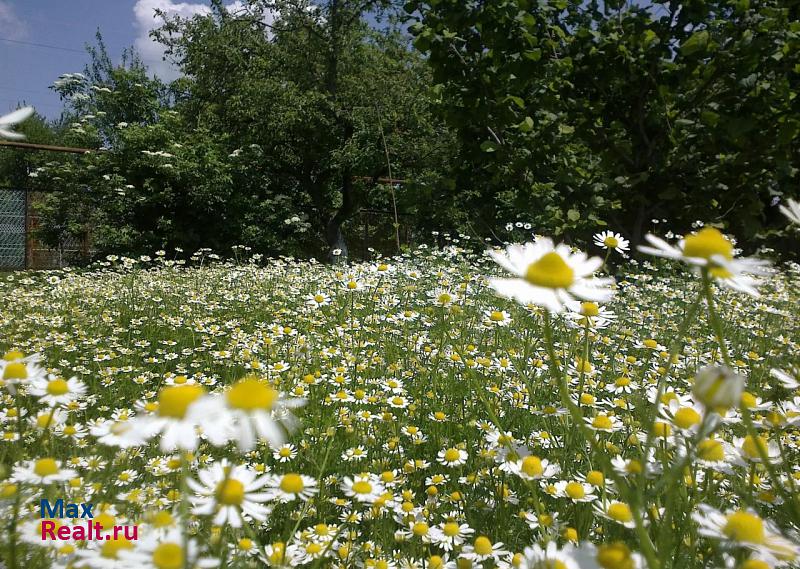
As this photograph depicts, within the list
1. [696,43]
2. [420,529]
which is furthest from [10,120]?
[696,43]

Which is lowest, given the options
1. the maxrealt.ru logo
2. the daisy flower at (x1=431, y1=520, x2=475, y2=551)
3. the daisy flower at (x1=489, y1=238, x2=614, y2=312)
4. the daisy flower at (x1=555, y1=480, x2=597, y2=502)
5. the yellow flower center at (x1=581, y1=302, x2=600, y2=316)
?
the daisy flower at (x1=431, y1=520, x2=475, y2=551)

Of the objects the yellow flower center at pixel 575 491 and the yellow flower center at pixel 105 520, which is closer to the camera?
the yellow flower center at pixel 105 520

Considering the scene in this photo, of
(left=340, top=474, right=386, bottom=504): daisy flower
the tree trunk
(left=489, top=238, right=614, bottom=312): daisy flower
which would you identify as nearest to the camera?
(left=489, top=238, right=614, bottom=312): daisy flower

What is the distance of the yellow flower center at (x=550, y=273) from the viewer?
773 mm

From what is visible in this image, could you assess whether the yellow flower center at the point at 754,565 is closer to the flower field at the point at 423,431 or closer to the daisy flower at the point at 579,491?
the flower field at the point at 423,431

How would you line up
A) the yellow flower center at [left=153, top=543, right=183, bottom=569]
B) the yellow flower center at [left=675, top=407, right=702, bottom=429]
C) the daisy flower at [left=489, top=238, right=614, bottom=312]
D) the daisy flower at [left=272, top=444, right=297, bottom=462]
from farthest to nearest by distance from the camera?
the daisy flower at [left=272, top=444, right=297, bottom=462], the yellow flower center at [left=675, top=407, right=702, bottom=429], the daisy flower at [left=489, top=238, right=614, bottom=312], the yellow flower center at [left=153, top=543, right=183, bottom=569]

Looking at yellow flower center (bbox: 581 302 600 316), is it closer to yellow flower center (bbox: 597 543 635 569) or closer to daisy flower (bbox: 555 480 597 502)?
daisy flower (bbox: 555 480 597 502)

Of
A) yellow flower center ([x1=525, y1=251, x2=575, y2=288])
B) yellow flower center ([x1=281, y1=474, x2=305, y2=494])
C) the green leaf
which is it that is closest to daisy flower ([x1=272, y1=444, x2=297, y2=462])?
yellow flower center ([x1=281, y1=474, x2=305, y2=494])

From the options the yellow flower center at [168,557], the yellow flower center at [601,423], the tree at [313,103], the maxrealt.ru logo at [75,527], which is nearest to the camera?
the yellow flower center at [168,557]

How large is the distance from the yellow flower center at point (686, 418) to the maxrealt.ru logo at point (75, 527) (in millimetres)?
920

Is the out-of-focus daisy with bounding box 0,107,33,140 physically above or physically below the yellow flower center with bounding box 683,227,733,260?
above

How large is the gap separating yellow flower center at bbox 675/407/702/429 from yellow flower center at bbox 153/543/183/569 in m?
0.82

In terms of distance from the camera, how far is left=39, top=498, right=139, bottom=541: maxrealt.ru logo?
0.86 m

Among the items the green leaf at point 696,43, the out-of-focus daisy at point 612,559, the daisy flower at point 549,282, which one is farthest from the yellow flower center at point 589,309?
the green leaf at point 696,43
